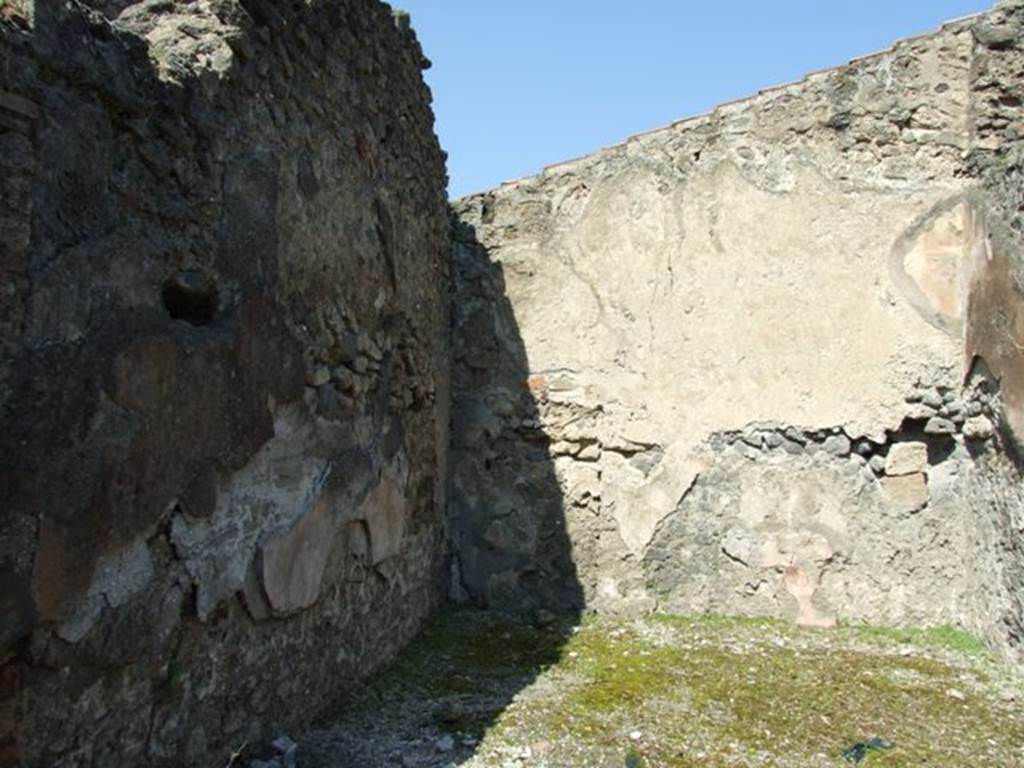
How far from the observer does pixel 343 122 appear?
2936 millimetres

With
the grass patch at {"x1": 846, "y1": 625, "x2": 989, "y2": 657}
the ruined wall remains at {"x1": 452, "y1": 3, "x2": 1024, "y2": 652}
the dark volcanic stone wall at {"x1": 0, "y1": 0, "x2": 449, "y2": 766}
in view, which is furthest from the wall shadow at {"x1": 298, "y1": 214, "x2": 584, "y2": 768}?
the grass patch at {"x1": 846, "y1": 625, "x2": 989, "y2": 657}

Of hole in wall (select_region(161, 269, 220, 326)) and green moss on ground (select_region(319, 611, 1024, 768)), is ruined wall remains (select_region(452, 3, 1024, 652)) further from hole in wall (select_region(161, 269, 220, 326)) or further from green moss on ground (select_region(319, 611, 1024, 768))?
hole in wall (select_region(161, 269, 220, 326))

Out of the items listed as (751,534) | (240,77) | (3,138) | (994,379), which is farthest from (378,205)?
(994,379)

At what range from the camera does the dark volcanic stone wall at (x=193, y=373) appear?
1637 mm

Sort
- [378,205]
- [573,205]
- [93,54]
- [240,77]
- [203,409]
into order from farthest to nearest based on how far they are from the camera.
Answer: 1. [573,205]
2. [378,205]
3. [240,77]
4. [203,409]
5. [93,54]

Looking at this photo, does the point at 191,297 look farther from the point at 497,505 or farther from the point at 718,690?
the point at 497,505

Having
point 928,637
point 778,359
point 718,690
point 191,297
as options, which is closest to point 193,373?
point 191,297

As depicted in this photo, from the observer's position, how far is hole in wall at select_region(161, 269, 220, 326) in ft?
6.66

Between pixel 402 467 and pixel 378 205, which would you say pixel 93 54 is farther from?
pixel 402 467

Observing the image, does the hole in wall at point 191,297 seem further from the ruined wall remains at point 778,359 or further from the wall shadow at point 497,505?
the ruined wall remains at point 778,359

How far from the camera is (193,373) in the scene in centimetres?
205

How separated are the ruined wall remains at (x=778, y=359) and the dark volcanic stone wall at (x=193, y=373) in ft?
3.32

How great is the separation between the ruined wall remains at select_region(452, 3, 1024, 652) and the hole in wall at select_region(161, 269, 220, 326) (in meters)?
2.19

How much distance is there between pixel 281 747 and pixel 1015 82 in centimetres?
348
